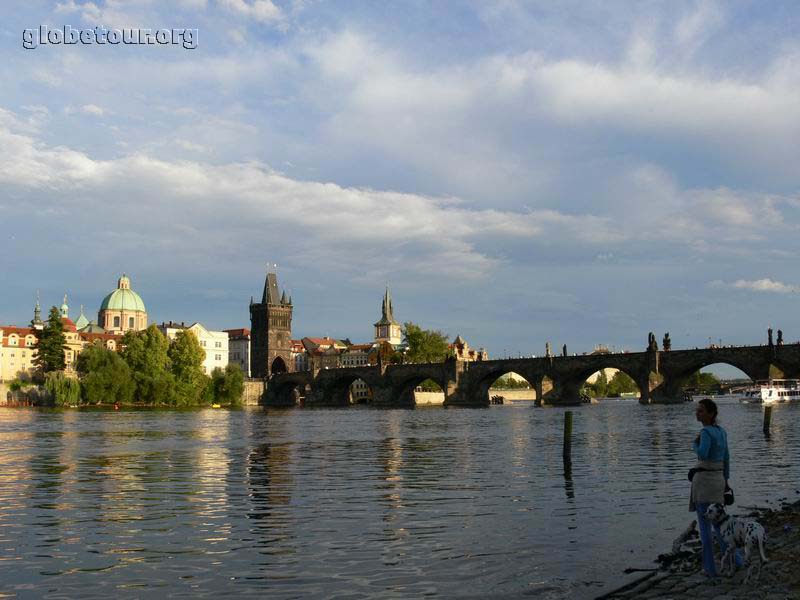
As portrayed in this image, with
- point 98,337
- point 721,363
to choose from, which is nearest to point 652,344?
point 721,363

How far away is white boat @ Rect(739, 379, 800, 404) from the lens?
326 feet

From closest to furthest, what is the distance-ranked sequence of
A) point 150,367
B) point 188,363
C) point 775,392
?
point 775,392, point 150,367, point 188,363

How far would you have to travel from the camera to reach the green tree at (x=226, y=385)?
13675 cm

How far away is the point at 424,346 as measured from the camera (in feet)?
535

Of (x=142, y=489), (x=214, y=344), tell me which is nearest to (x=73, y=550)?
(x=142, y=489)

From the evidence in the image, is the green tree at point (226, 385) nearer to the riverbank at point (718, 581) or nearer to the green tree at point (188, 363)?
the green tree at point (188, 363)

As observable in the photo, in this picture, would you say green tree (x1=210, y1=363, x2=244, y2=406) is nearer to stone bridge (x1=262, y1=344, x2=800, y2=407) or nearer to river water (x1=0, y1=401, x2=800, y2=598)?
stone bridge (x1=262, y1=344, x2=800, y2=407)

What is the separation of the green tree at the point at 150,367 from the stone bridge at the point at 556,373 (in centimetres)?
3984

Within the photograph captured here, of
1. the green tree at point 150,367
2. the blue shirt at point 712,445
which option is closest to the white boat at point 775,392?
the green tree at point 150,367

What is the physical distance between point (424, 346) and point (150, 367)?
6000 cm

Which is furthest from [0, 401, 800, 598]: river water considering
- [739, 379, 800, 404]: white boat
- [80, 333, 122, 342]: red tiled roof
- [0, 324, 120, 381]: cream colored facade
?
[80, 333, 122, 342]: red tiled roof

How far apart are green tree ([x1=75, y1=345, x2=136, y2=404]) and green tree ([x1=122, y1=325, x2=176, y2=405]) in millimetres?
2002

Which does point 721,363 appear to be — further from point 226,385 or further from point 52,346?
point 52,346

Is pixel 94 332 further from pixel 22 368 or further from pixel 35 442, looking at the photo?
pixel 35 442
